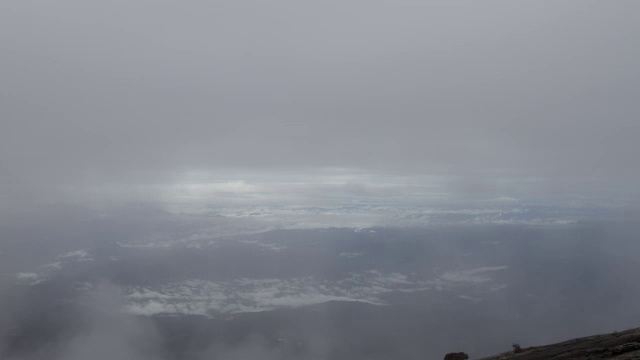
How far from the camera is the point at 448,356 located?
3788 centimetres

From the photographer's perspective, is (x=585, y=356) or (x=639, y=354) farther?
(x=585, y=356)

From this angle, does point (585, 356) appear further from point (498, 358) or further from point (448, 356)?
point (448, 356)

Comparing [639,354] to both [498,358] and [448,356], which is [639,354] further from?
[448,356]

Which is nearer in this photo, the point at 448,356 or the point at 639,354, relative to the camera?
the point at 639,354

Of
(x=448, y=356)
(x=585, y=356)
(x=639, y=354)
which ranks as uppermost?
(x=639, y=354)

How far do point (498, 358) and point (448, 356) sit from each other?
4.17 meters

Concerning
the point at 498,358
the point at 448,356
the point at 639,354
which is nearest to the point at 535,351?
the point at 498,358

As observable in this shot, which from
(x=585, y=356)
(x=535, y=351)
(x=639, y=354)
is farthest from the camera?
(x=535, y=351)

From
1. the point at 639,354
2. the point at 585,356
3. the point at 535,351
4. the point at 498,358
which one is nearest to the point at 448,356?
the point at 498,358

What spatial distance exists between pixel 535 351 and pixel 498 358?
310 cm

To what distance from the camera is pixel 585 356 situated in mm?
27172

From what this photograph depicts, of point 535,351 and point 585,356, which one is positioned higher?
point 585,356

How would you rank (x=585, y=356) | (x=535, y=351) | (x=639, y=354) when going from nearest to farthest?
(x=639, y=354) < (x=585, y=356) < (x=535, y=351)

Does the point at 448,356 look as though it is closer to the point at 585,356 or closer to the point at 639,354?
the point at 585,356
